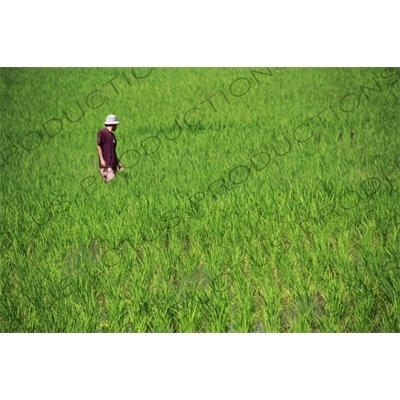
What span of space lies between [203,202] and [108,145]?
897mm

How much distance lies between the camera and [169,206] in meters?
3.38

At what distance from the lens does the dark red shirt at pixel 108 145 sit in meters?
3.68

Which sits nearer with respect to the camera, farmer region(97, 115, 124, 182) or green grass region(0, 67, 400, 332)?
green grass region(0, 67, 400, 332)

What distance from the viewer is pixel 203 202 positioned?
338cm

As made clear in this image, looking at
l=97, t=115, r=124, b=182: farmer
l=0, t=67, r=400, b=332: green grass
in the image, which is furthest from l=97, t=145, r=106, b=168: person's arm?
l=0, t=67, r=400, b=332: green grass

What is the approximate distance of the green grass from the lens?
2754mm

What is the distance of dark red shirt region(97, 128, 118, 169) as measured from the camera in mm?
3678

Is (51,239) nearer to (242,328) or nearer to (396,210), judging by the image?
(242,328)

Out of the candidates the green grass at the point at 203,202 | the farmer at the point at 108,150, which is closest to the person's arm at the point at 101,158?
the farmer at the point at 108,150

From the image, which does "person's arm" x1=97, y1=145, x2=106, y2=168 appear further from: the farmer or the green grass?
the green grass

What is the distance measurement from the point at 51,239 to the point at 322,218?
1.75 m

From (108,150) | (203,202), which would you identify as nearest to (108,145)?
(108,150)
